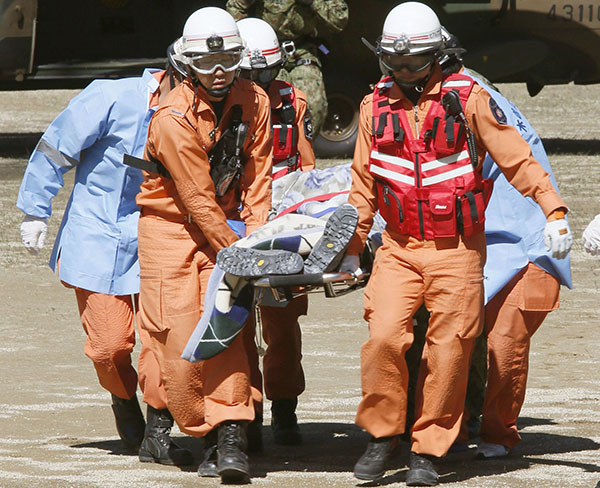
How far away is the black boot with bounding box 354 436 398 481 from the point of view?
5.07m

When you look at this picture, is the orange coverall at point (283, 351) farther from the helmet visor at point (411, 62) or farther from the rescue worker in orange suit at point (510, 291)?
the helmet visor at point (411, 62)

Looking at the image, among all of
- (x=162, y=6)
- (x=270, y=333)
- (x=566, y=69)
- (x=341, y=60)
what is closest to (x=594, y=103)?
(x=566, y=69)

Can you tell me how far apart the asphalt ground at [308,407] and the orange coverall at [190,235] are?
0.37 m

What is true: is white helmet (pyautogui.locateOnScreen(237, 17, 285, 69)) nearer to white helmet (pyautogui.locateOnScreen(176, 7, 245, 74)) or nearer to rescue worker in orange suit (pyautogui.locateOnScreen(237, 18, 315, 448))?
rescue worker in orange suit (pyautogui.locateOnScreen(237, 18, 315, 448))

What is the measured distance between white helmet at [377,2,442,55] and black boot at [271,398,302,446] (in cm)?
181

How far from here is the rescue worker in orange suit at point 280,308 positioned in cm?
604

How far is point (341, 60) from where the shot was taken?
17766 mm

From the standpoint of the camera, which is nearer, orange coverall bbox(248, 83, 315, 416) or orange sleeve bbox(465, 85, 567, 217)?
orange sleeve bbox(465, 85, 567, 217)

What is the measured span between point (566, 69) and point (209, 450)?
13.8m

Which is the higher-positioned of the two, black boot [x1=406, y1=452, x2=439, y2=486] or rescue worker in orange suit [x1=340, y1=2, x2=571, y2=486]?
rescue worker in orange suit [x1=340, y1=2, x2=571, y2=486]

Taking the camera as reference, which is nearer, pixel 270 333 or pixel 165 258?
pixel 165 258

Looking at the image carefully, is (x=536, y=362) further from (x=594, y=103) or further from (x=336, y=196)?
(x=594, y=103)

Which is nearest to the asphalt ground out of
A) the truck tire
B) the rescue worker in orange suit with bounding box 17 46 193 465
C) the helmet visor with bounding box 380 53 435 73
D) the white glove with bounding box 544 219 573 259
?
the rescue worker in orange suit with bounding box 17 46 193 465

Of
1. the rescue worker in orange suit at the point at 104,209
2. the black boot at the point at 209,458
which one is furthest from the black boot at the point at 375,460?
the rescue worker in orange suit at the point at 104,209
